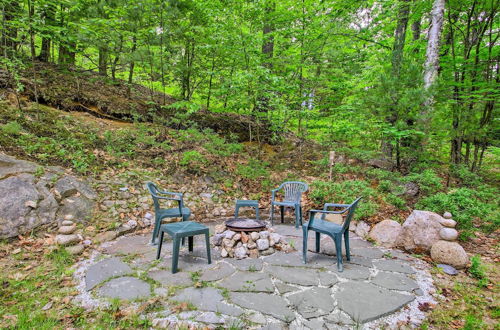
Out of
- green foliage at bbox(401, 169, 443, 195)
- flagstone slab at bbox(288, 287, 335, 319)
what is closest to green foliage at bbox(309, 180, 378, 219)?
green foliage at bbox(401, 169, 443, 195)

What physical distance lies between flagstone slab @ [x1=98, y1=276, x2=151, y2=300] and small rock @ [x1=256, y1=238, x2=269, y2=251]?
146cm

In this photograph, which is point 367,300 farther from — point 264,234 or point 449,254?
point 449,254

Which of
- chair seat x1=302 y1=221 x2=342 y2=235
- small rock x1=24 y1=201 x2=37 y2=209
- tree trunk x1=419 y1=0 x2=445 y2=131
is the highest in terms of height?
tree trunk x1=419 y1=0 x2=445 y2=131

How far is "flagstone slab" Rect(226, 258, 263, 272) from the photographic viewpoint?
9.39 ft

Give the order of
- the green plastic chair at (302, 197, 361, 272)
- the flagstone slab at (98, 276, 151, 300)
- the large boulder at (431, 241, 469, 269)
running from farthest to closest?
the large boulder at (431, 241, 469, 269) < the green plastic chair at (302, 197, 361, 272) < the flagstone slab at (98, 276, 151, 300)

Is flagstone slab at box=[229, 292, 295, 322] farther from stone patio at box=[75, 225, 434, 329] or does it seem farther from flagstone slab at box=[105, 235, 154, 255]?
flagstone slab at box=[105, 235, 154, 255]

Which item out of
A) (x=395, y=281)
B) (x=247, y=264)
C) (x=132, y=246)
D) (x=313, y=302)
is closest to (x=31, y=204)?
(x=132, y=246)

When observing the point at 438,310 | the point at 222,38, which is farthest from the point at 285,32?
the point at 438,310

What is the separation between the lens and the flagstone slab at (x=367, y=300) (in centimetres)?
206

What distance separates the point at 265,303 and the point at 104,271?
1.76 m

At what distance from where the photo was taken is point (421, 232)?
3.48m

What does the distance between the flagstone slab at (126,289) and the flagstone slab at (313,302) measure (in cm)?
134

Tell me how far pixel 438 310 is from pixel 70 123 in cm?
680

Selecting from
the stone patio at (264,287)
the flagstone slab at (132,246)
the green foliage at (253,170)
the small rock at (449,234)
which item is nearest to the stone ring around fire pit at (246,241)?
the stone patio at (264,287)
